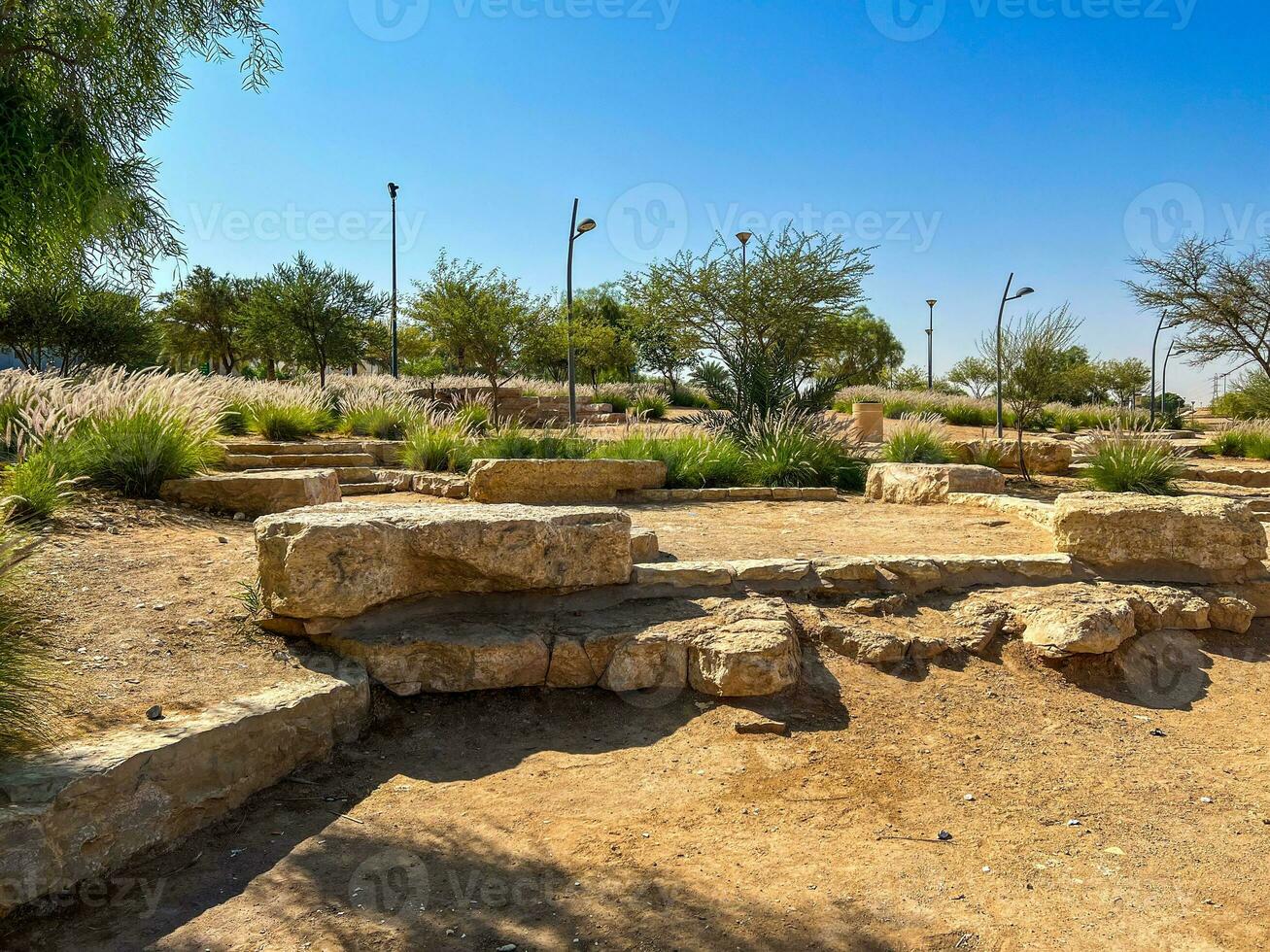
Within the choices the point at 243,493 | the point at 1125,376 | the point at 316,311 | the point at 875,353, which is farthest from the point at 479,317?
the point at 1125,376

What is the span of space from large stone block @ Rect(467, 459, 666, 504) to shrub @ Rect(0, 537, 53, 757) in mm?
5410

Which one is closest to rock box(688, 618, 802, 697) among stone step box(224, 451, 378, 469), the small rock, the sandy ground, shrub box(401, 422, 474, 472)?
the sandy ground

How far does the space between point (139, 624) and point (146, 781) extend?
1453 millimetres

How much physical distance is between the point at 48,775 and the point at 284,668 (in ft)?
Answer: 4.19

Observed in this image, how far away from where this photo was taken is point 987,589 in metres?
5.25

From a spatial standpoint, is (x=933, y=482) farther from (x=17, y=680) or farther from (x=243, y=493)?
(x=17, y=680)

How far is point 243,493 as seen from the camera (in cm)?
662

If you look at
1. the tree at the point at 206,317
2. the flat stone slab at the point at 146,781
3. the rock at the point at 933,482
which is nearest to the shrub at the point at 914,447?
the rock at the point at 933,482

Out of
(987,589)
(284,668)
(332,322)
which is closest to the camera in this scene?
(284,668)

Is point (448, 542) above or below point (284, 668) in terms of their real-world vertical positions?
above

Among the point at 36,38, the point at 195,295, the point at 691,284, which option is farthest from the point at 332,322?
the point at 36,38

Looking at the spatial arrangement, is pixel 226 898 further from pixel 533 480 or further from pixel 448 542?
pixel 533 480

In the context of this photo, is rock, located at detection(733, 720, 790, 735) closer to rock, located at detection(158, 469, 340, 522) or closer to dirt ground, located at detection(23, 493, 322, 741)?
dirt ground, located at detection(23, 493, 322, 741)

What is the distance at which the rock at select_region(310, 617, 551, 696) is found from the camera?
13.2 feet
